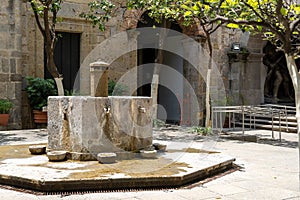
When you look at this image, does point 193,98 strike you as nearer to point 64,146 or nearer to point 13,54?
point 13,54

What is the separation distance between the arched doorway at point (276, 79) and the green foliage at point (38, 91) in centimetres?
895

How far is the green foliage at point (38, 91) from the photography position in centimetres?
993

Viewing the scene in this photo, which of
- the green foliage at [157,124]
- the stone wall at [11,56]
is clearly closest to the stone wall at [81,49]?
the stone wall at [11,56]

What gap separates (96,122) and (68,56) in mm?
6594

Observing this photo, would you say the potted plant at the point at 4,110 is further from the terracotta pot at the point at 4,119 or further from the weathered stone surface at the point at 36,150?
the weathered stone surface at the point at 36,150

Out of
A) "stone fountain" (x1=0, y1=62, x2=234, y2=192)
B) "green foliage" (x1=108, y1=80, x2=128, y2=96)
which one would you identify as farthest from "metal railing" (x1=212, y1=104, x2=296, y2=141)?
"stone fountain" (x1=0, y1=62, x2=234, y2=192)

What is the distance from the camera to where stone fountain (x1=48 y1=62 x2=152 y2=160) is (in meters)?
5.27

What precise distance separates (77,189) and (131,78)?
832 centimetres

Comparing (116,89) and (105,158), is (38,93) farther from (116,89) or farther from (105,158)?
(105,158)

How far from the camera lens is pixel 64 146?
544cm

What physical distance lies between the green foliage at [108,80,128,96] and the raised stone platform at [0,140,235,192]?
18.4ft

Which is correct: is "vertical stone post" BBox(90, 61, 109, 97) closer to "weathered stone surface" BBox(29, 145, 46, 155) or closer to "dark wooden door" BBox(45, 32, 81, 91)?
"weathered stone surface" BBox(29, 145, 46, 155)

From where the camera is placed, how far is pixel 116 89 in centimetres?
1127

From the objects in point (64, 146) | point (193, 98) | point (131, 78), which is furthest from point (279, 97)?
point (64, 146)
